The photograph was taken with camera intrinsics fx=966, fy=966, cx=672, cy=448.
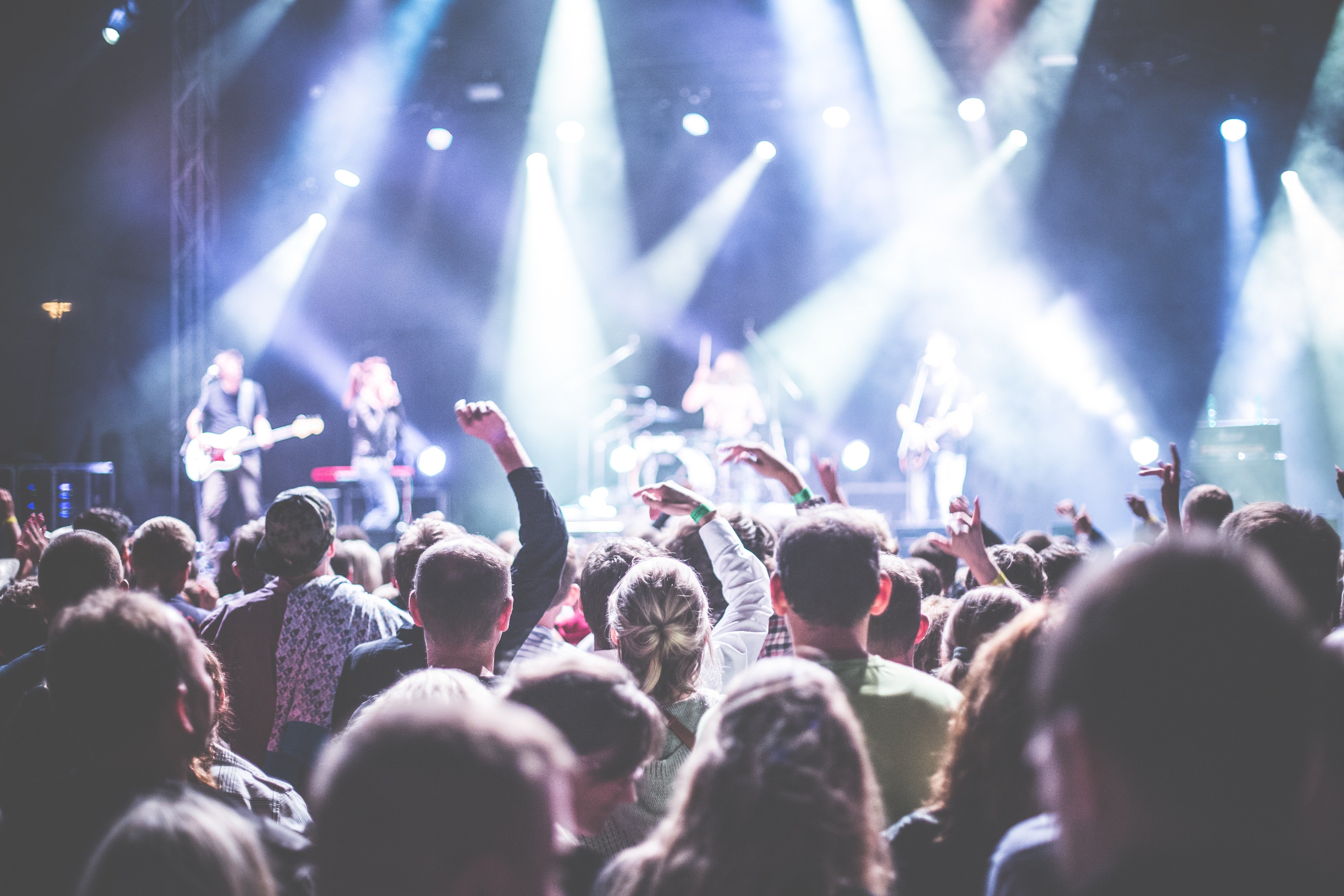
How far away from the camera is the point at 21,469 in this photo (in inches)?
308

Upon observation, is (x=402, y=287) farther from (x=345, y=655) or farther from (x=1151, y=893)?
(x=1151, y=893)

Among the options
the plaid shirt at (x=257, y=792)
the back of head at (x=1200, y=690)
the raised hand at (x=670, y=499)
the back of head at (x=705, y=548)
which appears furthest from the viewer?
the back of head at (x=705, y=548)

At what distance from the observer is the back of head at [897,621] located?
2498 mm

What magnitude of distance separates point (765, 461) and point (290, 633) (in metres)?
1.49

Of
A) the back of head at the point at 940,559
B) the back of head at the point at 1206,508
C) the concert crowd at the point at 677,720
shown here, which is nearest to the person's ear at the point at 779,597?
the concert crowd at the point at 677,720

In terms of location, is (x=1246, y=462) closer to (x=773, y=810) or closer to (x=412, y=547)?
(x=412, y=547)

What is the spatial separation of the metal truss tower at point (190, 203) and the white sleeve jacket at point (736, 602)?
23.9 feet

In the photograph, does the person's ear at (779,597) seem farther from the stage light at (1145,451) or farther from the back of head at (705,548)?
the stage light at (1145,451)

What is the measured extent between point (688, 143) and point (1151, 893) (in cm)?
1148

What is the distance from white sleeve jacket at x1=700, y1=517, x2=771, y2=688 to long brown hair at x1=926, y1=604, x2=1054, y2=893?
2.89 feet

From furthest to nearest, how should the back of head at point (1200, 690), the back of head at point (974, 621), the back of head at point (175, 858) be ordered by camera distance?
the back of head at point (974, 621) < the back of head at point (175, 858) < the back of head at point (1200, 690)

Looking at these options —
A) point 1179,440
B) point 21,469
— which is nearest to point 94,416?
point 21,469

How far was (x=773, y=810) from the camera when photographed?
111cm

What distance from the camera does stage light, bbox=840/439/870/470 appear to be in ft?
40.2
